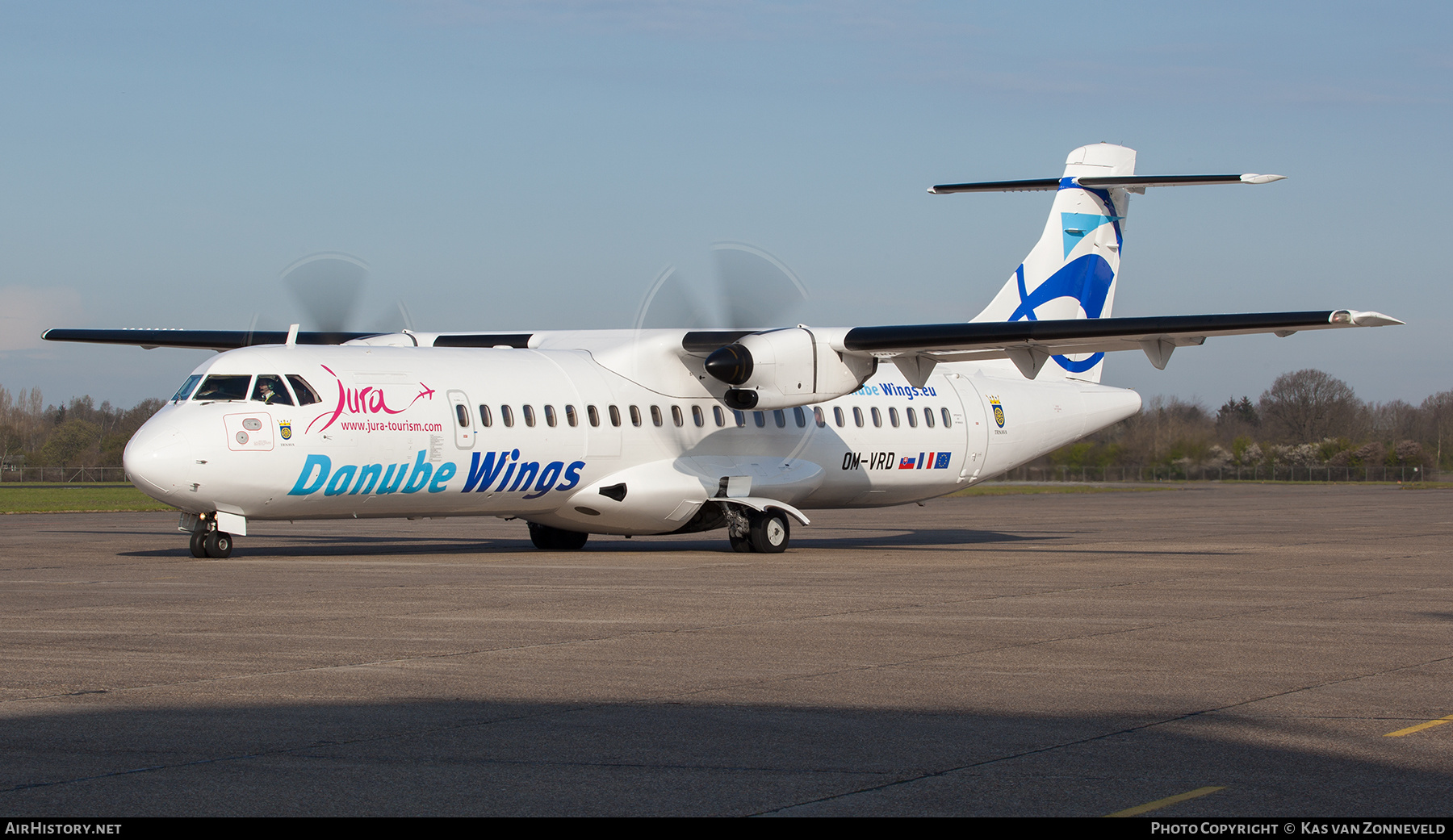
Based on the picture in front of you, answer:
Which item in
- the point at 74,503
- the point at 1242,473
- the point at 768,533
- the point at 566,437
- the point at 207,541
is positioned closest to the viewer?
the point at 207,541

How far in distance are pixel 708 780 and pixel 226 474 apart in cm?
1281

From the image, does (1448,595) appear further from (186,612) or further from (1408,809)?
(186,612)

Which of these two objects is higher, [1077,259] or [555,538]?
[1077,259]

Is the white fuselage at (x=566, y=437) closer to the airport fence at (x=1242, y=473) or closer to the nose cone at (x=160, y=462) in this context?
the nose cone at (x=160, y=462)

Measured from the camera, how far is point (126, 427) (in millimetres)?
81562

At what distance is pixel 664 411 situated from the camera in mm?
21391

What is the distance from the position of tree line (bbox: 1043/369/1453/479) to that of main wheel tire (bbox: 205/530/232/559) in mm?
59457

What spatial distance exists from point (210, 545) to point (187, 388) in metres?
2.04

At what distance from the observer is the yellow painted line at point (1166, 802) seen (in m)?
5.33

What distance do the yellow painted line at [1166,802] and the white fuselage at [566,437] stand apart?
14.0 metres

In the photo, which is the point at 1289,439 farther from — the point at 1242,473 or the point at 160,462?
the point at 160,462

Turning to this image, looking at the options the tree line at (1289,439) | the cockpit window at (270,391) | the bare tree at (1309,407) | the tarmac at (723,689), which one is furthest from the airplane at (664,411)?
the bare tree at (1309,407)

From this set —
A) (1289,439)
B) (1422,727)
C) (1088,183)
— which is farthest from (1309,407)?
(1422,727)

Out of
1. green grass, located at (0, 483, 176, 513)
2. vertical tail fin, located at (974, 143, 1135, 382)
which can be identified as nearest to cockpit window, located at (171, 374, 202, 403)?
vertical tail fin, located at (974, 143, 1135, 382)
